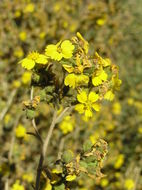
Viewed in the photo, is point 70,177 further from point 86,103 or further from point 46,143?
point 86,103

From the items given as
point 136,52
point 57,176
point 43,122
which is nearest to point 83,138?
point 43,122

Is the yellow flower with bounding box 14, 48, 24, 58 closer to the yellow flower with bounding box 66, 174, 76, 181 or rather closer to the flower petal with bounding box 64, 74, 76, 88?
the flower petal with bounding box 64, 74, 76, 88

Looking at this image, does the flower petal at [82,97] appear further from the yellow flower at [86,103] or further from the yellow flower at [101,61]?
the yellow flower at [101,61]

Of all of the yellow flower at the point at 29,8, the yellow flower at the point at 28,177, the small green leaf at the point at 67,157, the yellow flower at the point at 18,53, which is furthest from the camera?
the yellow flower at the point at 29,8

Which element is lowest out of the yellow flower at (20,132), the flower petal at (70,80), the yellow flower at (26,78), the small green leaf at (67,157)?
the small green leaf at (67,157)

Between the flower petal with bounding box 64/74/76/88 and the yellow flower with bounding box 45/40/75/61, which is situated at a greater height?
the yellow flower with bounding box 45/40/75/61

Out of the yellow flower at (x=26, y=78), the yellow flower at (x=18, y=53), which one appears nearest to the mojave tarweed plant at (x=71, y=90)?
the yellow flower at (x=26, y=78)

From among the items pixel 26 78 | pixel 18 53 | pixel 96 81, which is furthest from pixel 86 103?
pixel 18 53

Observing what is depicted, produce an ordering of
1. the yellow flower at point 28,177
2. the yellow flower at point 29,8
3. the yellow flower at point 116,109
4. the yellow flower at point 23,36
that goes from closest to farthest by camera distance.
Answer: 1. the yellow flower at point 28,177
2. the yellow flower at point 23,36
3. the yellow flower at point 116,109
4. the yellow flower at point 29,8

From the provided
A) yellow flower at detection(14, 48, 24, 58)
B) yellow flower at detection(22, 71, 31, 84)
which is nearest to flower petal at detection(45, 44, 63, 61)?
yellow flower at detection(22, 71, 31, 84)
